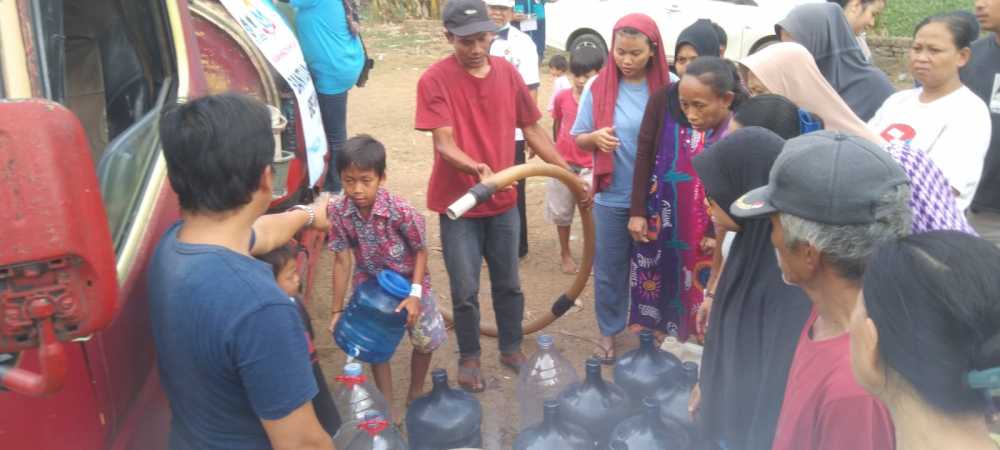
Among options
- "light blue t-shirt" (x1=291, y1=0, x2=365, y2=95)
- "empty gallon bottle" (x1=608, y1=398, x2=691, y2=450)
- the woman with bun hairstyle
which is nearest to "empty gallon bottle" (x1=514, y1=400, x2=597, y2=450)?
"empty gallon bottle" (x1=608, y1=398, x2=691, y2=450)

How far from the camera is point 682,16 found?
11.4m

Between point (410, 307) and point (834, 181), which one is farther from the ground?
point (834, 181)

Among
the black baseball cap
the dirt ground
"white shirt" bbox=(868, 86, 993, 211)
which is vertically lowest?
the dirt ground

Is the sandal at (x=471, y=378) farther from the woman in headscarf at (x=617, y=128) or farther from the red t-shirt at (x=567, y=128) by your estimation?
the red t-shirt at (x=567, y=128)

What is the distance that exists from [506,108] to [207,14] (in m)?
1.48

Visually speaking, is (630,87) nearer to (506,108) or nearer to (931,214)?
(506,108)

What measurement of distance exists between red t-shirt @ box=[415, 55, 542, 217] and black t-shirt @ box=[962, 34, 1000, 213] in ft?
7.43

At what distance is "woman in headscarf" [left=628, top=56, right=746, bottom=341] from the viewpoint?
3.59 meters

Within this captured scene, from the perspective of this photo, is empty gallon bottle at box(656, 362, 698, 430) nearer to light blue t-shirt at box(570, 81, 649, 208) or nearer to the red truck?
light blue t-shirt at box(570, 81, 649, 208)

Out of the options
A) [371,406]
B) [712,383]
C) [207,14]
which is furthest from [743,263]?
[207,14]

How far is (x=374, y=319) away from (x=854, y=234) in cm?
211

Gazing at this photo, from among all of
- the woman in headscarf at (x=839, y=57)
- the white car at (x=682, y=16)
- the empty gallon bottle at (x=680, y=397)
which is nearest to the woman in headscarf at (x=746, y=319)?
the empty gallon bottle at (x=680, y=397)

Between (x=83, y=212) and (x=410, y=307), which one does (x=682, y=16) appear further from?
(x=83, y=212)

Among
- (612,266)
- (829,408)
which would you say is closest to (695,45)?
(612,266)
